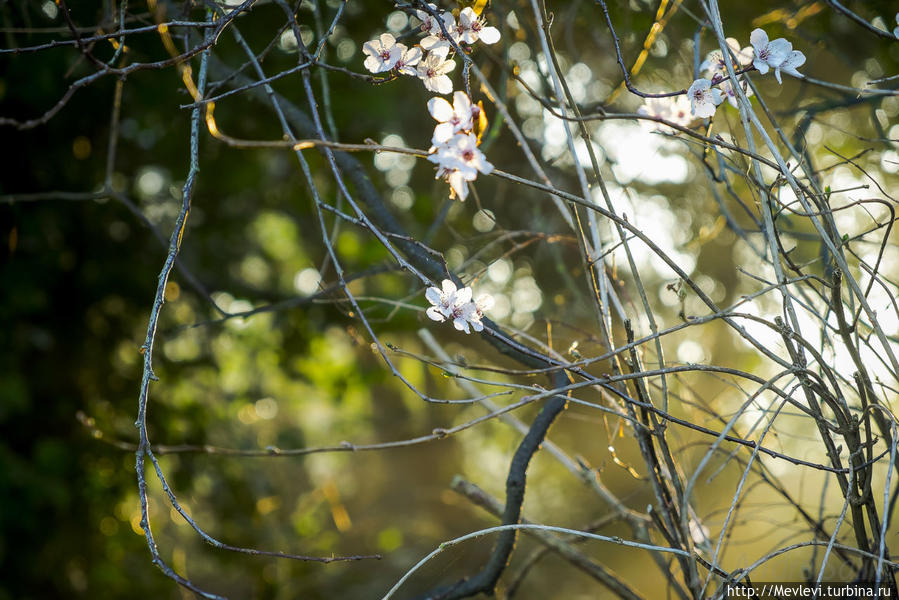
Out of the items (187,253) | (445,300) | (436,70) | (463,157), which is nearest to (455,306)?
(445,300)

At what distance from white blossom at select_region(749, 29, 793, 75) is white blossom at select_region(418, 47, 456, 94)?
0.42 m

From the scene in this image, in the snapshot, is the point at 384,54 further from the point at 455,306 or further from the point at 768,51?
the point at 768,51

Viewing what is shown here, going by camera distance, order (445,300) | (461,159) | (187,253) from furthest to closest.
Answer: (187,253) < (445,300) < (461,159)

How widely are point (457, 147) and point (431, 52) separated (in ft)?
0.87

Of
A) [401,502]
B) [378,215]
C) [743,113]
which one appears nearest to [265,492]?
[401,502]

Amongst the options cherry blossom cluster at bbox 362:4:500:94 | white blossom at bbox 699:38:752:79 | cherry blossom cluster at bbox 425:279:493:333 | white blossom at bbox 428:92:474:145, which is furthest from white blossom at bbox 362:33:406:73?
white blossom at bbox 699:38:752:79

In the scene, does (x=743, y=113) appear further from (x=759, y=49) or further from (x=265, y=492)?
Result: (x=265, y=492)

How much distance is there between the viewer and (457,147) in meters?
0.67

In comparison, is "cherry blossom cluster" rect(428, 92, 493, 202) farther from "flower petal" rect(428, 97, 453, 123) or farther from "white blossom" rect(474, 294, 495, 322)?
"white blossom" rect(474, 294, 495, 322)

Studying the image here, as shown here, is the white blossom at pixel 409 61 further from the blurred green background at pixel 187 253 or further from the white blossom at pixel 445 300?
the blurred green background at pixel 187 253

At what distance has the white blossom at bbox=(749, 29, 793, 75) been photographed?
0.84 m

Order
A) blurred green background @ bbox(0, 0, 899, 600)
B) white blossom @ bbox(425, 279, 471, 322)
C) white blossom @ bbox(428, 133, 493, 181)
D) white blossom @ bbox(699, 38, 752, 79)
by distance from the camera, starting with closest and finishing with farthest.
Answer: white blossom @ bbox(428, 133, 493, 181)
white blossom @ bbox(425, 279, 471, 322)
white blossom @ bbox(699, 38, 752, 79)
blurred green background @ bbox(0, 0, 899, 600)

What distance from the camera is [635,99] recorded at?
346cm

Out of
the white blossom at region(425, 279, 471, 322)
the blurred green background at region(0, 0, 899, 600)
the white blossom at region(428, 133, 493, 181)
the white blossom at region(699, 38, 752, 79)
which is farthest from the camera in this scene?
the blurred green background at region(0, 0, 899, 600)
